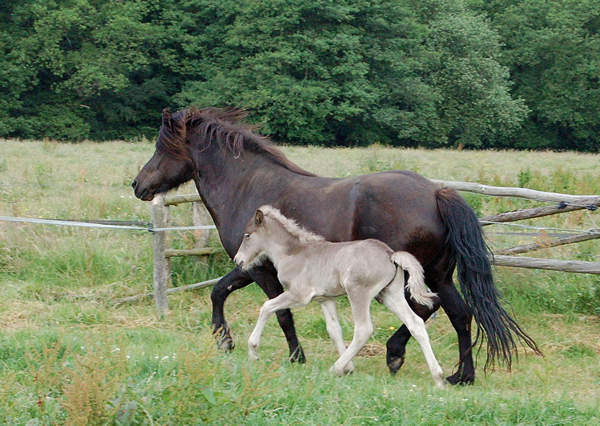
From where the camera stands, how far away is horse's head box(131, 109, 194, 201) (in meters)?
7.10

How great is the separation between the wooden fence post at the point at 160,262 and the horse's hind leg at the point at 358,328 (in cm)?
300

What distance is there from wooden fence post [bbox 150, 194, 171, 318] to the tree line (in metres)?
30.9

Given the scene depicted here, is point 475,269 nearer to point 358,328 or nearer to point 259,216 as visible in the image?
point 358,328

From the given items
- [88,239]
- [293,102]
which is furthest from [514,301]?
[293,102]

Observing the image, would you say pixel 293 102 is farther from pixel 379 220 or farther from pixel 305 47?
pixel 379 220

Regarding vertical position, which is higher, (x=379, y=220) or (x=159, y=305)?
(x=379, y=220)

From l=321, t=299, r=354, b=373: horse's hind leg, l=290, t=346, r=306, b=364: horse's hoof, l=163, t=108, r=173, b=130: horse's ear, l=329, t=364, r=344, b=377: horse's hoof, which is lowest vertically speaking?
l=290, t=346, r=306, b=364: horse's hoof

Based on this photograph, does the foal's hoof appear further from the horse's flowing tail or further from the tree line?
the tree line

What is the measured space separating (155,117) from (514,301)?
→ 39.5m

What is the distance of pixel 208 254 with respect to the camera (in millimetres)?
8891

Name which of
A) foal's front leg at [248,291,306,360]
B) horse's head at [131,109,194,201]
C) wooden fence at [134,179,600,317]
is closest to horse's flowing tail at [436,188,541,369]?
foal's front leg at [248,291,306,360]

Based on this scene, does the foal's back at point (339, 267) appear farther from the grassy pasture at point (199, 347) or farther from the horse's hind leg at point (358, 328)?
the grassy pasture at point (199, 347)

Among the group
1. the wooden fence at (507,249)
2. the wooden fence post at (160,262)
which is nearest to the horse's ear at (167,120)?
the wooden fence at (507,249)

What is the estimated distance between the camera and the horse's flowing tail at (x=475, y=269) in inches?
225
